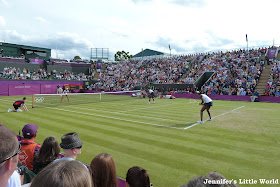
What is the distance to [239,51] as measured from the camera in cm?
4009

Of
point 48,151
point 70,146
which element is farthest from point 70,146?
point 48,151

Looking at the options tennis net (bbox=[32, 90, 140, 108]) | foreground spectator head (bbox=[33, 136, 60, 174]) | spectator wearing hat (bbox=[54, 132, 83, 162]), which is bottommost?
tennis net (bbox=[32, 90, 140, 108])

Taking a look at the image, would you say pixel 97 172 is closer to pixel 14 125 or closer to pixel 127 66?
pixel 14 125

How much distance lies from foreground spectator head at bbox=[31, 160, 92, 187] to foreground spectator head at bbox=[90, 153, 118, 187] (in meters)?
2.00

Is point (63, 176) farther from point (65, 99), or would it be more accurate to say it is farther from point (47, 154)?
point (65, 99)

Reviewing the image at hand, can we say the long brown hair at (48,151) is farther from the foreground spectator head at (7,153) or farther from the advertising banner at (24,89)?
the advertising banner at (24,89)

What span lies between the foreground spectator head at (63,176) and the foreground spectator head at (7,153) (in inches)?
27.8

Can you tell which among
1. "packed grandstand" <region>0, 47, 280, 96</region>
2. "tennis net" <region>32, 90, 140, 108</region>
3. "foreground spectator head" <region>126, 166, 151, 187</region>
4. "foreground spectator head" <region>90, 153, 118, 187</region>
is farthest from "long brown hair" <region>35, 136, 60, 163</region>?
"packed grandstand" <region>0, 47, 280, 96</region>

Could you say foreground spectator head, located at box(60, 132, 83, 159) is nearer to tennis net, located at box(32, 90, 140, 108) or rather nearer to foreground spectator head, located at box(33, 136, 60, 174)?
foreground spectator head, located at box(33, 136, 60, 174)

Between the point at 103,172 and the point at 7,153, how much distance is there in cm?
181

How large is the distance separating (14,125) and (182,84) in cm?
2985

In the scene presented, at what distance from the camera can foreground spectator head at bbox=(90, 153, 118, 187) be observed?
333 centimetres

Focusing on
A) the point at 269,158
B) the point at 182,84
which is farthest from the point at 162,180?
the point at 182,84

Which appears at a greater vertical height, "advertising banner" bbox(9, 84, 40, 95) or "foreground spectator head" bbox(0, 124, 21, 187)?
"foreground spectator head" bbox(0, 124, 21, 187)
